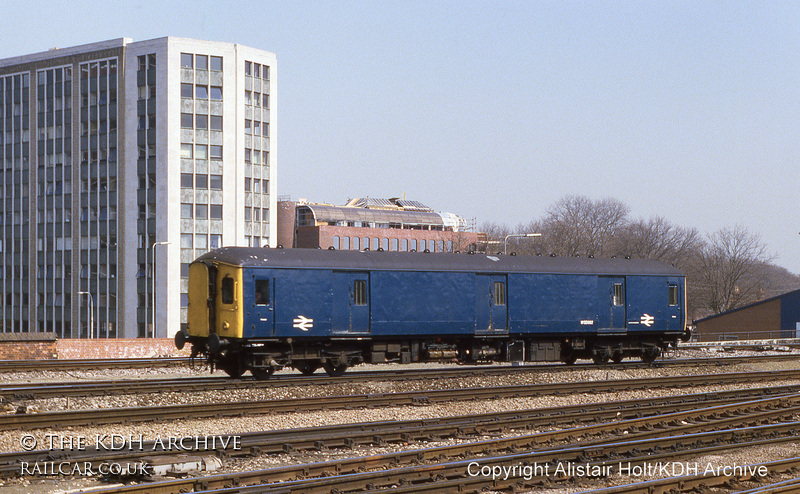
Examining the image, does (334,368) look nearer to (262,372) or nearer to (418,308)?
(262,372)

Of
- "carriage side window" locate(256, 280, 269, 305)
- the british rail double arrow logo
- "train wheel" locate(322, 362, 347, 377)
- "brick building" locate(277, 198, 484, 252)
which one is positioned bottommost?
"train wheel" locate(322, 362, 347, 377)

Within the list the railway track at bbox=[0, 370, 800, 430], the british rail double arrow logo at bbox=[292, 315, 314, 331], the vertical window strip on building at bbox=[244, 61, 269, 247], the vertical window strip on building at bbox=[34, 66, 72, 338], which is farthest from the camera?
the vertical window strip on building at bbox=[34, 66, 72, 338]

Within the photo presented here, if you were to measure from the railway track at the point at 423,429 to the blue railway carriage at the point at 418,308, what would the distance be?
8.00m

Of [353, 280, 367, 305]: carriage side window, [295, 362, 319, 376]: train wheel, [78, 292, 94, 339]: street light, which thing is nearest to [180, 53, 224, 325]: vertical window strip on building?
[78, 292, 94, 339]: street light

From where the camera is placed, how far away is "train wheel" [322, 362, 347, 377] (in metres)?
25.3

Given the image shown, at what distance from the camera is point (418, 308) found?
86.1 feet

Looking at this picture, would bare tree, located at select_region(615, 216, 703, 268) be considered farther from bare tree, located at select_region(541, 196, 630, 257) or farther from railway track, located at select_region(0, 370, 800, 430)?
railway track, located at select_region(0, 370, 800, 430)

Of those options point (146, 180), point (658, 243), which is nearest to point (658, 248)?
point (658, 243)

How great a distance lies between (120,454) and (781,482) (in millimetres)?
8989

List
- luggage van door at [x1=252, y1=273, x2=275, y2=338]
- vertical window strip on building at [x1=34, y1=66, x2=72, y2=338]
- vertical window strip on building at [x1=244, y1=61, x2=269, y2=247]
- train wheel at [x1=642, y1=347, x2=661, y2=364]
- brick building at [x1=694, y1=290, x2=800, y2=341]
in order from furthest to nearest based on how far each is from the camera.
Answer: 1. vertical window strip on building at [x1=34, y1=66, x2=72, y2=338]
2. vertical window strip on building at [x1=244, y1=61, x2=269, y2=247]
3. brick building at [x1=694, y1=290, x2=800, y2=341]
4. train wheel at [x1=642, y1=347, x2=661, y2=364]
5. luggage van door at [x1=252, y1=273, x2=275, y2=338]

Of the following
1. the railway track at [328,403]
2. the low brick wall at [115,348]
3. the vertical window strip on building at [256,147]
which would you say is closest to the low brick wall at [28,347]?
the low brick wall at [115,348]

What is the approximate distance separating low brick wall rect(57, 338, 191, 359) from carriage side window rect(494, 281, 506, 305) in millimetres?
16183

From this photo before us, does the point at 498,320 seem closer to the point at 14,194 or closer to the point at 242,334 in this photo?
the point at 242,334

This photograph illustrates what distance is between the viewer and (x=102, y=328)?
76.0 m
